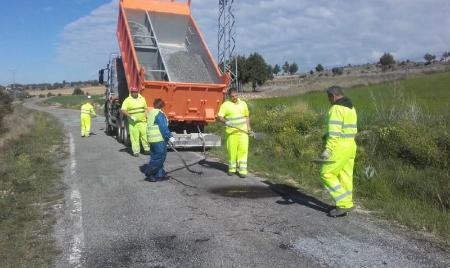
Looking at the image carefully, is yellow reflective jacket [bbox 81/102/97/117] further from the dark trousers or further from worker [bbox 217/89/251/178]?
worker [bbox 217/89/251/178]

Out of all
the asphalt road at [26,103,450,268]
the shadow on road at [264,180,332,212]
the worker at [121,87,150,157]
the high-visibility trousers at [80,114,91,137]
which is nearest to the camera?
the asphalt road at [26,103,450,268]

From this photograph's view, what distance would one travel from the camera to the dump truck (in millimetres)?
12234

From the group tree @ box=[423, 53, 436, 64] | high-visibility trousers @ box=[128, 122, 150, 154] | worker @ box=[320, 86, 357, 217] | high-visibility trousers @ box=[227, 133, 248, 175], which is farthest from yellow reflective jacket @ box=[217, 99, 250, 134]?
tree @ box=[423, 53, 436, 64]

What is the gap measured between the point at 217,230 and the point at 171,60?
27.0 ft

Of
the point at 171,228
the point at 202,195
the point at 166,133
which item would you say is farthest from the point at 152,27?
the point at 171,228

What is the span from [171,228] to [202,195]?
1.81 m

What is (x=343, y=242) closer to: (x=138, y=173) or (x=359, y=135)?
(x=138, y=173)

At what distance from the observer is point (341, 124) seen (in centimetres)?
615

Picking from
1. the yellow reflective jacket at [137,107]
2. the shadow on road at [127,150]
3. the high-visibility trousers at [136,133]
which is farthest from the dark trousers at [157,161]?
the shadow on road at [127,150]

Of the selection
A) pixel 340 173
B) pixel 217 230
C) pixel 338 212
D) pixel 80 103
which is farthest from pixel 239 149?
pixel 80 103

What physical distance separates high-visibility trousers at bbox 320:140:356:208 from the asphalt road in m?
0.29

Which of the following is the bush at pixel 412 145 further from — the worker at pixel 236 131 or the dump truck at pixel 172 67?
the dump truck at pixel 172 67

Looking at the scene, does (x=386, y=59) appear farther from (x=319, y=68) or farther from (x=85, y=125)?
(x=85, y=125)

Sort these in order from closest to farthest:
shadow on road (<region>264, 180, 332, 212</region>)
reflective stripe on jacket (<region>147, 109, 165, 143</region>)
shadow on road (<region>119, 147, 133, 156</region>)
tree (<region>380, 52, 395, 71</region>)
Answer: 1. shadow on road (<region>264, 180, 332, 212</region>)
2. reflective stripe on jacket (<region>147, 109, 165, 143</region>)
3. shadow on road (<region>119, 147, 133, 156</region>)
4. tree (<region>380, 52, 395, 71</region>)
